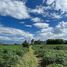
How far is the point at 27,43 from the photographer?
59.5m

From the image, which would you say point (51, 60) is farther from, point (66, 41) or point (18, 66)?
point (66, 41)

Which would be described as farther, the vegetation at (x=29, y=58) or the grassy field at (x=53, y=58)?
the grassy field at (x=53, y=58)

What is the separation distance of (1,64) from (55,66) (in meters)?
4.55

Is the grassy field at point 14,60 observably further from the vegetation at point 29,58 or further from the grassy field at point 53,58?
the grassy field at point 53,58

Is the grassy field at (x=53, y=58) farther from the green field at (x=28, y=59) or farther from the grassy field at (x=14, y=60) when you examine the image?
the grassy field at (x=14, y=60)

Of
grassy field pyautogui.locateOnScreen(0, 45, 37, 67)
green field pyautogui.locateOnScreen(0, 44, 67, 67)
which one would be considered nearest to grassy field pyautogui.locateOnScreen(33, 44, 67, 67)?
green field pyautogui.locateOnScreen(0, 44, 67, 67)

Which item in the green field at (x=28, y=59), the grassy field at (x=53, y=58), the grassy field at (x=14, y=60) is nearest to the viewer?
the grassy field at (x=14, y=60)

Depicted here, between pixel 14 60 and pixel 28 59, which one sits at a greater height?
pixel 14 60

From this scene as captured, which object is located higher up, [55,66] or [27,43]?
[27,43]

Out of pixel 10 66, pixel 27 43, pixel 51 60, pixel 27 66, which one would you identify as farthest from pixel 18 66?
pixel 27 43

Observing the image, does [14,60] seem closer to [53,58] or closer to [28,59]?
[28,59]

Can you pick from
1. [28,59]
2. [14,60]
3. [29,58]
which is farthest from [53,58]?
[14,60]

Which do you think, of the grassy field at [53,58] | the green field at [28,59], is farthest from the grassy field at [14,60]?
the grassy field at [53,58]

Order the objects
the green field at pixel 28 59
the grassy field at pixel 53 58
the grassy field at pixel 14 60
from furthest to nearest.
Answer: the grassy field at pixel 53 58, the green field at pixel 28 59, the grassy field at pixel 14 60
